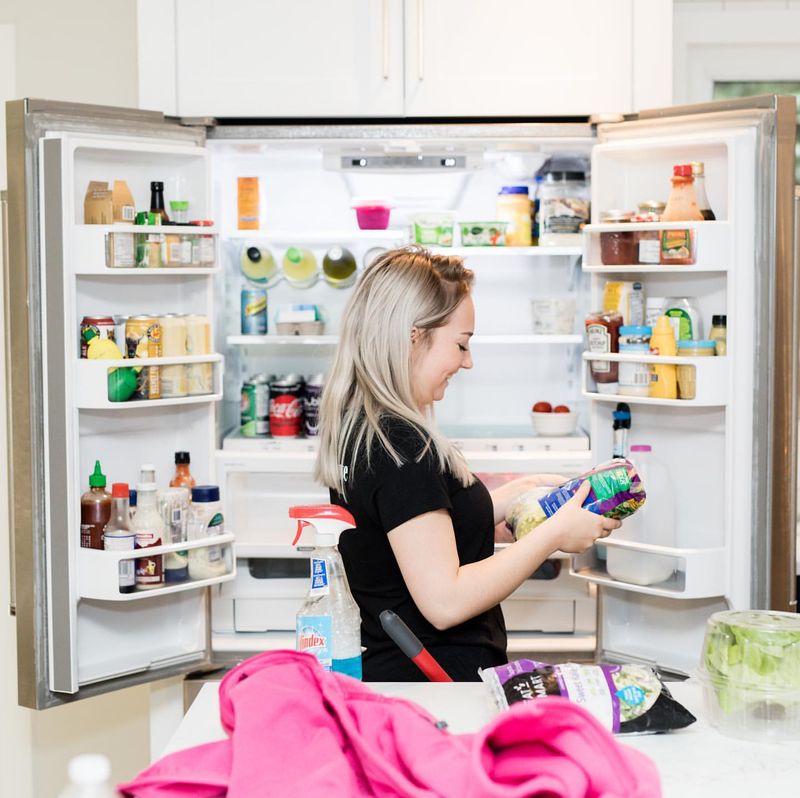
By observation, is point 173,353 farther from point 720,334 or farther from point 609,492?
point 720,334

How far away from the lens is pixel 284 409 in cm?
287

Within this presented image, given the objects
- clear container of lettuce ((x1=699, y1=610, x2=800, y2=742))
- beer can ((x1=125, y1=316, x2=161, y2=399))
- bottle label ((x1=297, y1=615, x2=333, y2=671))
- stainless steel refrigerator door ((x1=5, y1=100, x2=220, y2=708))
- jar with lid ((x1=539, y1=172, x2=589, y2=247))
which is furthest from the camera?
jar with lid ((x1=539, y1=172, x2=589, y2=247))

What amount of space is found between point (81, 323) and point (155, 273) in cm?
20

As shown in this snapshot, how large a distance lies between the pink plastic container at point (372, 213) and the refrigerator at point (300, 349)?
8cm

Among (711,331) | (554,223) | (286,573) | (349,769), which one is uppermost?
(554,223)

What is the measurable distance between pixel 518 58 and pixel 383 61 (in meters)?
0.31

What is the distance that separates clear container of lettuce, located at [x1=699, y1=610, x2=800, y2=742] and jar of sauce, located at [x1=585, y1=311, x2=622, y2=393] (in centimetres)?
116

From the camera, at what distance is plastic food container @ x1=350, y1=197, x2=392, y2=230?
9.27 ft

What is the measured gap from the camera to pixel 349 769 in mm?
→ 987

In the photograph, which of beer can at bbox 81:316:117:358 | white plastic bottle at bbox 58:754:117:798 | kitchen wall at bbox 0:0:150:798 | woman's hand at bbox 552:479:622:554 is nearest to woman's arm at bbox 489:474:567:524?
woman's hand at bbox 552:479:622:554

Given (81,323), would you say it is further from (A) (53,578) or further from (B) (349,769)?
(B) (349,769)

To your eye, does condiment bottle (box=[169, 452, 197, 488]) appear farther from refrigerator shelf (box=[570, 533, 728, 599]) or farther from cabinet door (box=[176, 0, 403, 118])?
refrigerator shelf (box=[570, 533, 728, 599])

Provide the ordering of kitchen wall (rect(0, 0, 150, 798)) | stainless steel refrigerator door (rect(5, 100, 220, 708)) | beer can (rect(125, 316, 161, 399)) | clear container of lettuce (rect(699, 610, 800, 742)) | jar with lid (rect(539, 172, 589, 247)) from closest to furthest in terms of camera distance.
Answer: clear container of lettuce (rect(699, 610, 800, 742)) → stainless steel refrigerator door (rect(5, 100, 220, 708)) → beer can (rect(125, 316, 161, 399)) → jar with lid (rect(539, 172, 589, 247)) → kitchen wall (rect(0, 0, 150, 798))

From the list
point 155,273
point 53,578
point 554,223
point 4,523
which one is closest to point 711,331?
point 554,223
